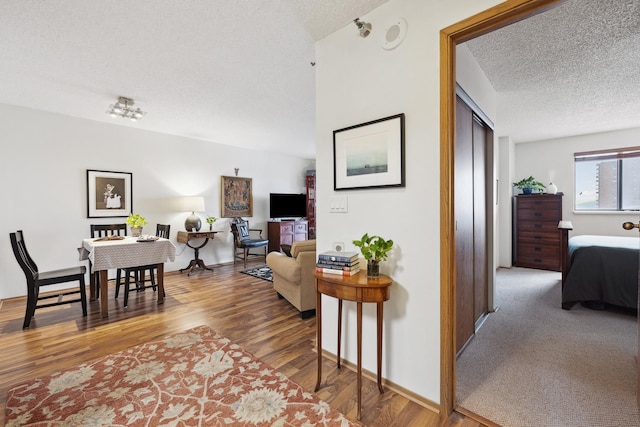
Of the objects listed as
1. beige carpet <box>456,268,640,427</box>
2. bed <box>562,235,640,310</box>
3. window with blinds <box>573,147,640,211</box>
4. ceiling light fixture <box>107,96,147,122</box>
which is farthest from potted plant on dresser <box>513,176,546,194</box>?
ceiling light fixture <box>107,96,147,122</box>

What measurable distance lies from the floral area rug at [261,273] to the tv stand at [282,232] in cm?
102

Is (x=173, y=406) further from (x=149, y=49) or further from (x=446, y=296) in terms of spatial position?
(x=149, y=49)

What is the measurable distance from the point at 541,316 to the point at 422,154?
8.58 ft

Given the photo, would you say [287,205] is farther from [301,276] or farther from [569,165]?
[569,165]

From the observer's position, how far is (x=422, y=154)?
1.62 metres

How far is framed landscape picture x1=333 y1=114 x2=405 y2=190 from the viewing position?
1714 mm

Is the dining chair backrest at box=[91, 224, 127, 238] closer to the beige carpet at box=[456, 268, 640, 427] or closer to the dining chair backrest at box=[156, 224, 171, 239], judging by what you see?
the dining chair backrest at box=[156, 224, 171, 239]

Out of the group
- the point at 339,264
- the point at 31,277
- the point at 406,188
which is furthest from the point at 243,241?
the point at 406,188

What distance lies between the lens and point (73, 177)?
4004 mm

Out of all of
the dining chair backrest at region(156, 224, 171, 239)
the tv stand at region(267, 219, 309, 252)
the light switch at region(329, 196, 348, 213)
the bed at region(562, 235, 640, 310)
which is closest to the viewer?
the light switch at region(329, 196, 348, 213)

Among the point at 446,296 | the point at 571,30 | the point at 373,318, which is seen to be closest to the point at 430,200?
the point at 446,296

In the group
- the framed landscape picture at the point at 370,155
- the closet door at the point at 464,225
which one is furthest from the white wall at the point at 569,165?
the framed landscape picture at the point at 370,155

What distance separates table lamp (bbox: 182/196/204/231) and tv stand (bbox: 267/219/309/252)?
1.70 m

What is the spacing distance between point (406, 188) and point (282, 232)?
16.0 feet
